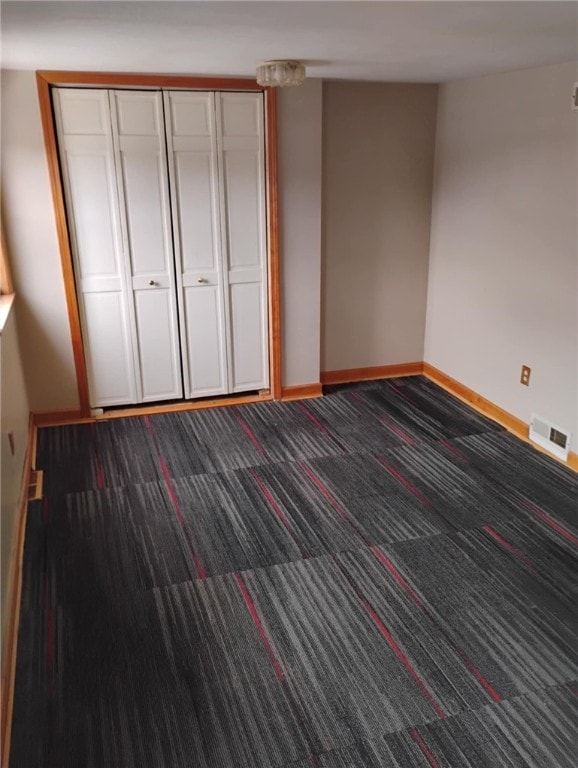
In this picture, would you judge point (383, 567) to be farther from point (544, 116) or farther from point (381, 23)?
point (544, 116)

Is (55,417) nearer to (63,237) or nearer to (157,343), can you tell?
(157,343)

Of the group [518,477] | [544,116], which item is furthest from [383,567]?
[544,116]

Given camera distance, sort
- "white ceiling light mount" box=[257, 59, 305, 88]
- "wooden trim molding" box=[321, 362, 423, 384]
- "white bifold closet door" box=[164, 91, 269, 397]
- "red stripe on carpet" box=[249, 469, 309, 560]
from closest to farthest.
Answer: "red stripe on carpet" box=[249, 469, 309, 560]
"white ceiling light mount" box=[257, 59, 305, 88]
"white bifold closet door" box=[164, 91, 269, 397]
"wooden trim molding" box=[321, 362, 423, 384]

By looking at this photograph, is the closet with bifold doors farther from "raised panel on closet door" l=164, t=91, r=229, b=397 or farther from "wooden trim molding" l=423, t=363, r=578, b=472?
"wooden trim molding" l=423, t=363, r=578, b=472

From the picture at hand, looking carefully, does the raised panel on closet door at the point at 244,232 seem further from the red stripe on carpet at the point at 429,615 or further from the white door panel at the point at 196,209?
the red stripe on carpet at the point at 429,615

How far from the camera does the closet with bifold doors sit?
148 inches

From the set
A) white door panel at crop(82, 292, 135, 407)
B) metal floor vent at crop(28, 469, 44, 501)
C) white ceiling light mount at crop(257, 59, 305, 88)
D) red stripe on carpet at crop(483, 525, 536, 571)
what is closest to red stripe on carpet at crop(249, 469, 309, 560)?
red stripe on carpet at crop(483, 525, 536, 571)

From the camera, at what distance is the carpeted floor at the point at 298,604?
6.28 ft

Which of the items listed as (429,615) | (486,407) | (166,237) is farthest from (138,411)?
(429,615)

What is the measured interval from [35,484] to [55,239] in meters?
1.44

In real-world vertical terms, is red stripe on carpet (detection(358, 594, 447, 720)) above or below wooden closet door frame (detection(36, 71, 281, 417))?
below

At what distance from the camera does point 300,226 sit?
13.8 ft

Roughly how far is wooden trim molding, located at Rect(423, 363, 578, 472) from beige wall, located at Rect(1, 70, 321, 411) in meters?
0.93

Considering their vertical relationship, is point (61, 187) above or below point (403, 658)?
above
